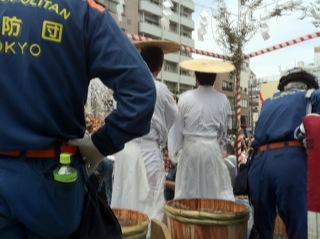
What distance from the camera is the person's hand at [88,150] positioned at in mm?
1674

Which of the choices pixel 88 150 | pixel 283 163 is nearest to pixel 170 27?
pixel 283 163

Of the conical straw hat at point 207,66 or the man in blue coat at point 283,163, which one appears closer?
the man in blue coat at point 283,163

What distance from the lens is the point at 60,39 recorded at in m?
1.61

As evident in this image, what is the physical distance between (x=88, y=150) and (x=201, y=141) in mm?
2923

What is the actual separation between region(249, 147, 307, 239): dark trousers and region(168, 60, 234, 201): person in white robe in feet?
3.14

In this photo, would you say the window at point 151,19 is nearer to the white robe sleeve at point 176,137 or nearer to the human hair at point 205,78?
the human hair at point 205,78

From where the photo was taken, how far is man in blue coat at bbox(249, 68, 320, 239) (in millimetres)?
3258

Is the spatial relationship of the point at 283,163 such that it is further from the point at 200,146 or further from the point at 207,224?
the point at 200,146

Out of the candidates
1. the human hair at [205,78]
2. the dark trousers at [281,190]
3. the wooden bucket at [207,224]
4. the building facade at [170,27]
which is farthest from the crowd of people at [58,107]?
the building facade at [170,27]

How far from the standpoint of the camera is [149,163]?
3.96m

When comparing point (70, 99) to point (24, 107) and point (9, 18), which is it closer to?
point (24, 107)

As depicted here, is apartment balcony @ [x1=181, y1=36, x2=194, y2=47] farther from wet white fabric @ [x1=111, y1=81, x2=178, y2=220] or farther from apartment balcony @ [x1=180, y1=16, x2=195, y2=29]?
wet white fabric @ [x1=111, y1=81, x2=178, y2=220]

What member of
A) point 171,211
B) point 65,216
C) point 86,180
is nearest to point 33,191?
point 65,216

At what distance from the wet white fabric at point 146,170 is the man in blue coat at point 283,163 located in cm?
79
